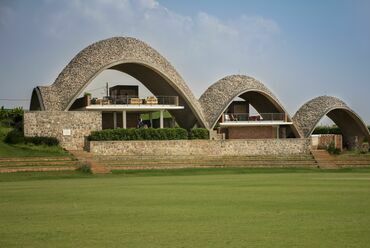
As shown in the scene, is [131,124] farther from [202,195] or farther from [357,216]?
[357,216]

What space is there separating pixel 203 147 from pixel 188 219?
32.5 m

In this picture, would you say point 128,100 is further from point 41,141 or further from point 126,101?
point 41,141

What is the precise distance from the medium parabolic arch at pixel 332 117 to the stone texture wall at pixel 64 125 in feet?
66.3

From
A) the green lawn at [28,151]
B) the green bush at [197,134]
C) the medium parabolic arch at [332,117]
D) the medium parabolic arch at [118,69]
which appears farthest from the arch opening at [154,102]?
the medium parabolic arch at [332,117]

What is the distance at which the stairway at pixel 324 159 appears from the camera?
133 feet

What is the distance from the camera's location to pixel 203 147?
145 feet

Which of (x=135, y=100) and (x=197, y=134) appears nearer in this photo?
(x=135, y=100)

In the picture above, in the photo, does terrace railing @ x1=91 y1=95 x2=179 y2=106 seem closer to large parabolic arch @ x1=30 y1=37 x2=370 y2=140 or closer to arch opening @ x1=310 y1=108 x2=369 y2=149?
large parabolic arch @ x1=30 y1=37 x2=370 y2=140

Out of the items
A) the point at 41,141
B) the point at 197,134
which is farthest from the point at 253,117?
the point at 41,141

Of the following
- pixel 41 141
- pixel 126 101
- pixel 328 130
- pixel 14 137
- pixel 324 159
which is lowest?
pixel 324 159

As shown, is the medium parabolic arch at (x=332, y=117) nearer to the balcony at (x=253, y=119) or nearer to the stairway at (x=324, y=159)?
the balcony at (x=253, y=119)

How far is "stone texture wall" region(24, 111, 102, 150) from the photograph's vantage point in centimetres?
4188

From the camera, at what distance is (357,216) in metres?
11.9

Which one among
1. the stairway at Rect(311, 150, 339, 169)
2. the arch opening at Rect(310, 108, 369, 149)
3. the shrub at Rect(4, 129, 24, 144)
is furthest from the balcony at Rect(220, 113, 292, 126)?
the shrub at Rect(4, 129, 24, 144)
